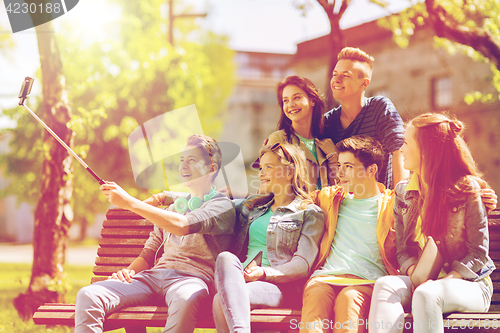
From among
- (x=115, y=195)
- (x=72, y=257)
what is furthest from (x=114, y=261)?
(x=72, y=257)

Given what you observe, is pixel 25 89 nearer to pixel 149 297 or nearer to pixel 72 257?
pixel 149 297

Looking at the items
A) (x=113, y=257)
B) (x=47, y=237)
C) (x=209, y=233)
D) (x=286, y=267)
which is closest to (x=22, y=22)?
(x=47, y=237)

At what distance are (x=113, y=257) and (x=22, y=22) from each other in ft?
11.2

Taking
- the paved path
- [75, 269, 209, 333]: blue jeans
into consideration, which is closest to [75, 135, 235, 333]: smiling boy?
[75, 269, 209, 333]: blue jeans

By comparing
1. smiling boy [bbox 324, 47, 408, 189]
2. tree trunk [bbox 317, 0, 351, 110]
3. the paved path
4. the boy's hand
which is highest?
tree trunk [bbox 317, 0, 351, 110]

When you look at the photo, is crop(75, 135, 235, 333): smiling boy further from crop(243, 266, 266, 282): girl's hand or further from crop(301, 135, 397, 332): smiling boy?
crop(301, 135, 397, 332): smiling boy

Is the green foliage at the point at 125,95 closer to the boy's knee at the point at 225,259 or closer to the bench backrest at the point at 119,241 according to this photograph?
the bench backrest at the point at 119,241

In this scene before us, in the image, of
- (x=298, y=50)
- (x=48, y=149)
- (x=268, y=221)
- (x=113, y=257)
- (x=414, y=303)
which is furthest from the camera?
(x=298, y=50)

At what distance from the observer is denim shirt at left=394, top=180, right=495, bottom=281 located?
8.89 ft

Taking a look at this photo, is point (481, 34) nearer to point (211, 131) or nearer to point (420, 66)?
point (211, 131)

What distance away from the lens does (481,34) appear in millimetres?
6148

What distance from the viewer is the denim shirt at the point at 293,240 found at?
3.03 metres

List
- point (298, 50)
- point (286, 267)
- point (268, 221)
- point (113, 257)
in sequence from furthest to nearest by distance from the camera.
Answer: point (298, 50), point (113, 257), point (268, 221), point (286, 267)

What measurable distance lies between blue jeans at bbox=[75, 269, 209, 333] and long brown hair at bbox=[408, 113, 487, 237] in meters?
1.39
